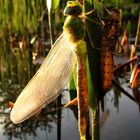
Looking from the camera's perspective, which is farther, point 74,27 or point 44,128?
point 44,128

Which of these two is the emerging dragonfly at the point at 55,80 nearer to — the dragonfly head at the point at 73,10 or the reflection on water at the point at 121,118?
the dragonfly head at the point at 73,10

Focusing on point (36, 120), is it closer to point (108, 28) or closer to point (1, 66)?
point (108, 28)

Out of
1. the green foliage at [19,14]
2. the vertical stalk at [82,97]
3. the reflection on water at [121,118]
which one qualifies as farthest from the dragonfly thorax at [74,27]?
the green foliage at [19,14]

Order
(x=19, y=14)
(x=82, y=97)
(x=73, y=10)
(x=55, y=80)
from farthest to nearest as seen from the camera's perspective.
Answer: (x=19, y=14), (x=55, y=80), (x=82, y=97), (x=73, y=10)

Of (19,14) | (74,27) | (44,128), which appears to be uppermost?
(74,27)

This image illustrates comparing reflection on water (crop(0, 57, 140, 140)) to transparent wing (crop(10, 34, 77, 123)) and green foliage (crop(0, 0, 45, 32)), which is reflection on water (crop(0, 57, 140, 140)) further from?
green foliage (crop(0, 0, 45, 32))

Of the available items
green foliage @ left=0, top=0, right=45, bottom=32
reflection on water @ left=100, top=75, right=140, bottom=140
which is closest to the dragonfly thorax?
reflection on water @ left=100, top=75, right=140, bottom=140

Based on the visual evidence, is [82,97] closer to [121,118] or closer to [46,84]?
[46,84]

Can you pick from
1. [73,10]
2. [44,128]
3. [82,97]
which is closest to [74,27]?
[73,10]
